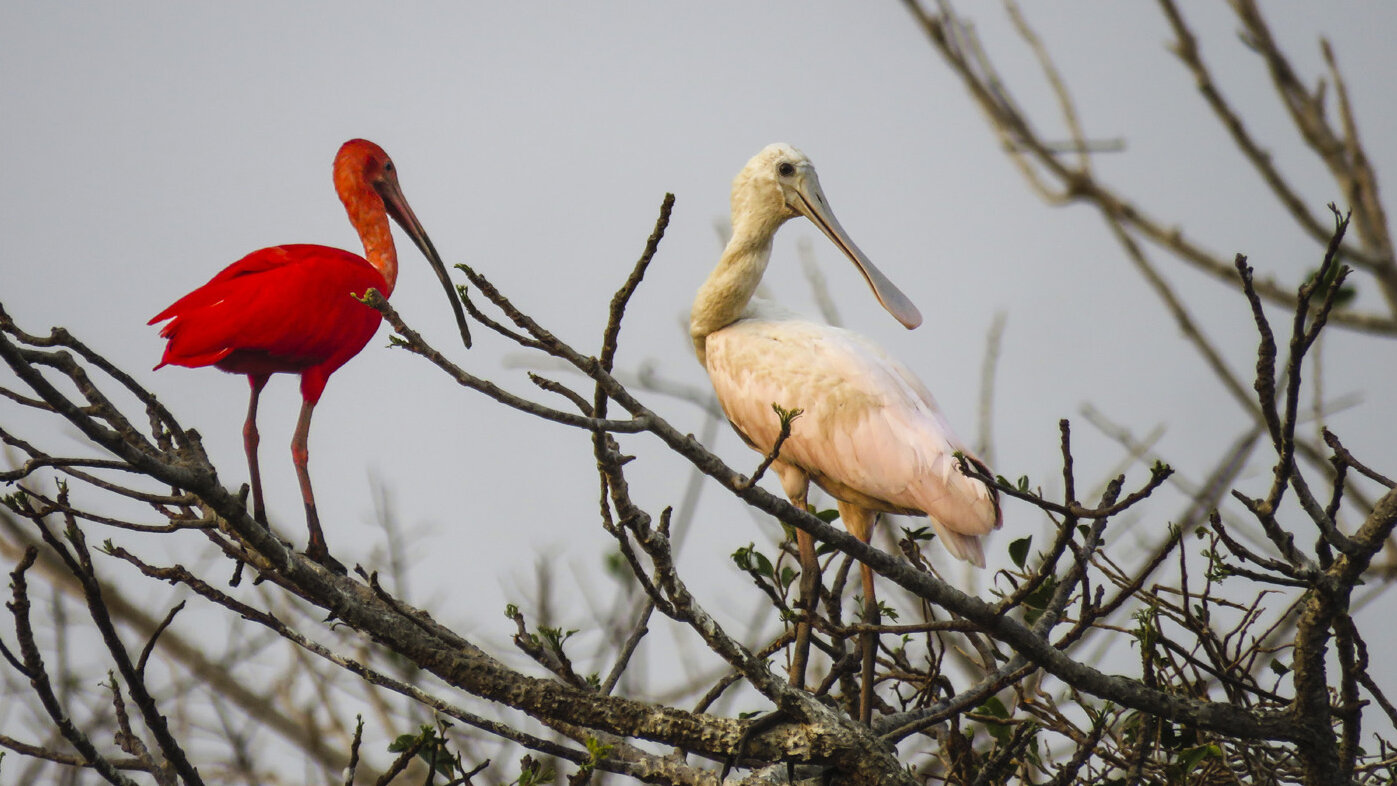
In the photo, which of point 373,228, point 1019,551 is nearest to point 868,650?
point 1019,551

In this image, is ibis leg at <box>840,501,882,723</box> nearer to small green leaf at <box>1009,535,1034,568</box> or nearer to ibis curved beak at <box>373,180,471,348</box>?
small green leaf at <box>1009,535,1034,568</box>

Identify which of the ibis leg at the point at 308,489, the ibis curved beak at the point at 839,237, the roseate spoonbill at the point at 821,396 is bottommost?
the ibis leg at the point at 308,489

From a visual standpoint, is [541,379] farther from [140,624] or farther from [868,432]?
[140,624]

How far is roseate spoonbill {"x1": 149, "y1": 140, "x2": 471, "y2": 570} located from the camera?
436cm

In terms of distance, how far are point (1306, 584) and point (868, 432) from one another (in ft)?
8.57

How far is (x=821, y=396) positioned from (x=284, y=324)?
2.08 m

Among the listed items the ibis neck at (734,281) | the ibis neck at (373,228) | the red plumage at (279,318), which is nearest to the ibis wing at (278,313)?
the red plumage at (279,318)

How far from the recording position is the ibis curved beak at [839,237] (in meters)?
5.65

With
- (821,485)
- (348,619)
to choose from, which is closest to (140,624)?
(821,485)

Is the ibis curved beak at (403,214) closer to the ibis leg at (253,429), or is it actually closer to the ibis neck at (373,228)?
the ibis neck at (373,228)

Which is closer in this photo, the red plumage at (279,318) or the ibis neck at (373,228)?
the red plumage at (279,318)

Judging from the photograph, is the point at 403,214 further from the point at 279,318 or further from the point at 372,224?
the point at 279,318

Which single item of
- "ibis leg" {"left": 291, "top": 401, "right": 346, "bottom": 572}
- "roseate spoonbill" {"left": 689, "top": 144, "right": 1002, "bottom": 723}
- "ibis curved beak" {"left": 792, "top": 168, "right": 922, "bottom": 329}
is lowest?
"ibis leg" {"left": 291, "top": 401, "right": 346, "bottom": 572}

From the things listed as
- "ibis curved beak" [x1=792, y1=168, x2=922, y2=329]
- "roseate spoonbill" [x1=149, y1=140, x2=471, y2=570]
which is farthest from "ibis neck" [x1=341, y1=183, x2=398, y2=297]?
"ibis curved beak" [x1=792, y1=168, x2=922, y2=329]
